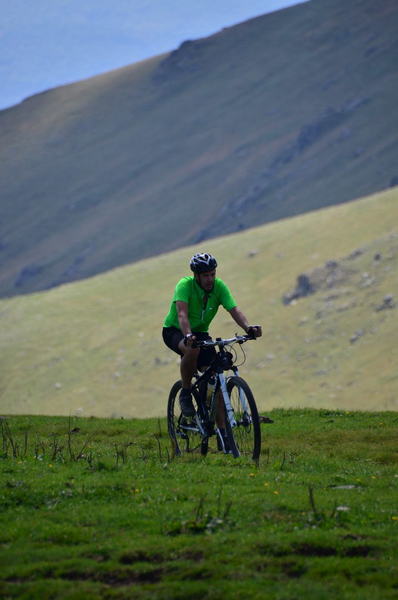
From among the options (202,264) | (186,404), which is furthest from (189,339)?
(186,404)

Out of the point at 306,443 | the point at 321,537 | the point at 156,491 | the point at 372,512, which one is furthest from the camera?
the point at 306,443

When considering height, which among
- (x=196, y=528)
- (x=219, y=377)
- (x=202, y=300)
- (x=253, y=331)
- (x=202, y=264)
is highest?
(x=202, y=264)

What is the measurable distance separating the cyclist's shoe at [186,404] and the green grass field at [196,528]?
0.73 meters

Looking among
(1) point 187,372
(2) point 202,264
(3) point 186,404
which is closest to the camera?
(2) point 202,264

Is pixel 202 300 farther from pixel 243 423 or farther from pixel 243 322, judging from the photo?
pixel 243 423

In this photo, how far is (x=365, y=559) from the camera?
953 centimetres

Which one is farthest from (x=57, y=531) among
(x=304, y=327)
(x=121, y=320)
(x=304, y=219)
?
(x=304, y=219)

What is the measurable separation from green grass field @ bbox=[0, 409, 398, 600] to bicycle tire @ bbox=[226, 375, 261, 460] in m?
0.45

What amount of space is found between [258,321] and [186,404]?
13757 centimetres

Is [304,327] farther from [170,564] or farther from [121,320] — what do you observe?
[170,564]

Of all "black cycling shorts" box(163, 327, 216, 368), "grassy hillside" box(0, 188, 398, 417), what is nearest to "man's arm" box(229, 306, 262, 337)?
"black cycling shorts" box(163, 327, 216, 368)

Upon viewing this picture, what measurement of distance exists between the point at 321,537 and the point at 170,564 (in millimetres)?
1718

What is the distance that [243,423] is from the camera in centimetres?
1452

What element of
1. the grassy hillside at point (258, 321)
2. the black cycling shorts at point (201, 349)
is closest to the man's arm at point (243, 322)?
the black cycling shorts at point (201, 349)
